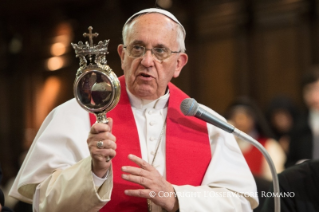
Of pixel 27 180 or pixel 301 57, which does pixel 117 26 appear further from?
pixel 27 180

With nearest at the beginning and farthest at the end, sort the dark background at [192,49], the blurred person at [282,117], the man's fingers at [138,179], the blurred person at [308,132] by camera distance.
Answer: the man's fingers at [138,179]
the blurred person at [308,132]
the blurred person at [282,117]
the dark background at [192,49]

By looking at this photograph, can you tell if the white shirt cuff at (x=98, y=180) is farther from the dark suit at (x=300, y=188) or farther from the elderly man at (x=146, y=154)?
the dark suit at (x=300, y=188)

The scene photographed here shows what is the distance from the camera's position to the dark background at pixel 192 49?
6738 millimetres

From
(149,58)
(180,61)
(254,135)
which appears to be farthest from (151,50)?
(254,135)

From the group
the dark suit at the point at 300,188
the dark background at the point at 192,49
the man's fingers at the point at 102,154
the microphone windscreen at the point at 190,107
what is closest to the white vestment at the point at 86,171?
the man's fingers at the point at 102,154

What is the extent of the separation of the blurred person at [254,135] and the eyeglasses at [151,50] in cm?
320

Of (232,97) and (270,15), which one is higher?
(270,15)

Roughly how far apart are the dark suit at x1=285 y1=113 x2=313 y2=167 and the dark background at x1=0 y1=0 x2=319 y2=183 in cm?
149

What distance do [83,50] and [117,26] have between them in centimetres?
606

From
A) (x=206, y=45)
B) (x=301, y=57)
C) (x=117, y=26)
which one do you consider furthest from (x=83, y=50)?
(x=117, y=26)

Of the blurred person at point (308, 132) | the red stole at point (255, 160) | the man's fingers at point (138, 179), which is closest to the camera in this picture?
the man's fingers at point (138, 179)

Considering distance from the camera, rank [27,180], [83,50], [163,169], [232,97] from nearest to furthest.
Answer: [83,50] → [27,180] → [163,169] → [232,97]

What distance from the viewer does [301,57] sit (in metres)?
6.62

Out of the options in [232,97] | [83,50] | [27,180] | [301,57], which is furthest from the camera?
[232,97]
